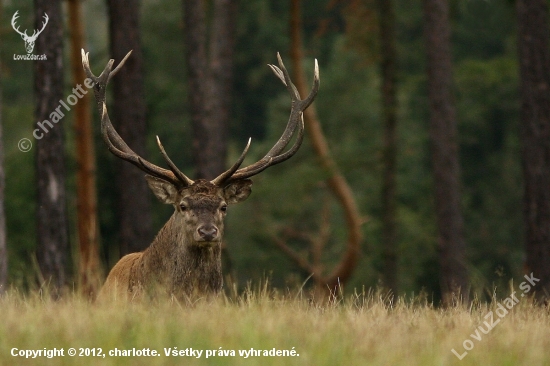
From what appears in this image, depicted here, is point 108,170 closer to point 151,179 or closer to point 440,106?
point 440,106

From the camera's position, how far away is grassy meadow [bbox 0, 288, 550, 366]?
6.55m

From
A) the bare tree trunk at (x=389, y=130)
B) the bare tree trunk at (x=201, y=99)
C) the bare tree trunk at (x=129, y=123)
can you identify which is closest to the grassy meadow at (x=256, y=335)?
the bare tree trunk at (x=129, y=123)

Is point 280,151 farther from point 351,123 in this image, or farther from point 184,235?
point 351,123

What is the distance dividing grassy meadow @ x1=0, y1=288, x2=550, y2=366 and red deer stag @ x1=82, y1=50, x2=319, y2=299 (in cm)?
102

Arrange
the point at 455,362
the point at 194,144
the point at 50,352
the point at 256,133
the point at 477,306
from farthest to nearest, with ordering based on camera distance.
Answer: the point at 256,133 < the point at 194,144 < the point at 477,306 < the point at 455,362 < the point at 50,352

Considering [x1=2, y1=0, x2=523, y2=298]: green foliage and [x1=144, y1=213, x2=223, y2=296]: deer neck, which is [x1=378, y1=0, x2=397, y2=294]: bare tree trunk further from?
[x1=144, y1=213, x2=223, y2=296]: deer neck

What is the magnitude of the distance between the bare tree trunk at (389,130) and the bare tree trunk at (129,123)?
23.3 feet

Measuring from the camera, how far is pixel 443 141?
728 inches

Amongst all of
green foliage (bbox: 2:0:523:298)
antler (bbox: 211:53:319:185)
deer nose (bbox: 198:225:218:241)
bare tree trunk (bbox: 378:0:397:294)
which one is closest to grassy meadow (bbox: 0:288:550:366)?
deer nose (bbox: 198:225:218:241)

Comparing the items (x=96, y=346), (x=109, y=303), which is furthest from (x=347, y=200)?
(x=96, y=346)

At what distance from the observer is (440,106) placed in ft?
61.0

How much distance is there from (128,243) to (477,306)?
8.02m

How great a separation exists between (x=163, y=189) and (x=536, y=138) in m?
5.92

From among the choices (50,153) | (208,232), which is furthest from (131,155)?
(50,153)
